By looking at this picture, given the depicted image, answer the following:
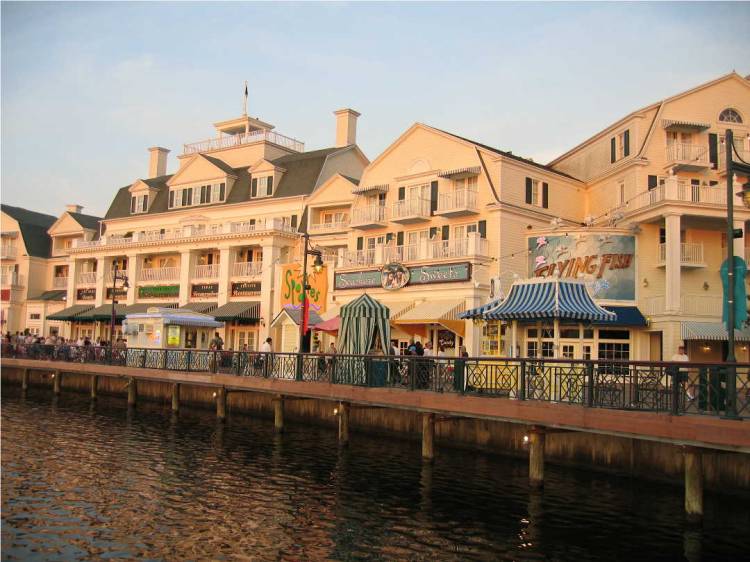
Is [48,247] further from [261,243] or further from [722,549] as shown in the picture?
[722,549]

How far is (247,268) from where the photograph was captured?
49.2 m

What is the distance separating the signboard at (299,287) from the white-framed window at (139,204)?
17.9 m

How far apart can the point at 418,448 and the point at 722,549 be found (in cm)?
1294

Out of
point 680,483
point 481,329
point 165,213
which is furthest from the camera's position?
point 165,213

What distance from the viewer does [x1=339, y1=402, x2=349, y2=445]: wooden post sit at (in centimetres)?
2747

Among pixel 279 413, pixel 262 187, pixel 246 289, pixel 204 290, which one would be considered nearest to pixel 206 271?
pixel 204 290

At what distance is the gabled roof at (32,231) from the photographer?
6756 centimetres

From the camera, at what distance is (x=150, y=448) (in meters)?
27.0

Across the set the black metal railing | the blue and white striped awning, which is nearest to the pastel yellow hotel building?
the blue and white striped awning

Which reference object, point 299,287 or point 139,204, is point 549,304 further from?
point 139,204

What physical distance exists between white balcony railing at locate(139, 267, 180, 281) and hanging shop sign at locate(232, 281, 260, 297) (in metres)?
5.79

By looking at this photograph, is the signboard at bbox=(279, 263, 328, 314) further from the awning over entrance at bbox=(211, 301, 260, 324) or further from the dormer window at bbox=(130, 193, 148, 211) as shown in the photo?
the dormer window at bbox=(130, 193, 148, 211)

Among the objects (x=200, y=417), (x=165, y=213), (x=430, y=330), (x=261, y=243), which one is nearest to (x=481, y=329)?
(x=430, y=330)

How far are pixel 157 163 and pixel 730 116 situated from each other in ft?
148
